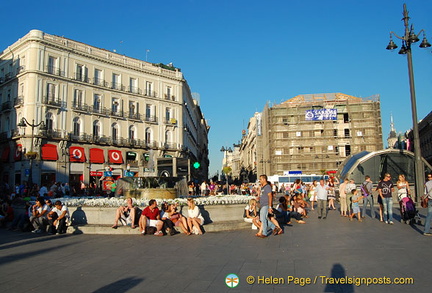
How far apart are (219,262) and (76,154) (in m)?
35.5

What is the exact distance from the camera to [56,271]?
6359 mm

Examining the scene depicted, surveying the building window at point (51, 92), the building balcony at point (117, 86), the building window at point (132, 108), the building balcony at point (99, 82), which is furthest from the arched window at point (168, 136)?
the building window at point (51, 92)

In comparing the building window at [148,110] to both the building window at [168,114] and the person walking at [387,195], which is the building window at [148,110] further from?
the person walking at [387,195]

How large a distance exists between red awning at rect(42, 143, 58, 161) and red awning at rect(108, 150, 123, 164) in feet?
21.6

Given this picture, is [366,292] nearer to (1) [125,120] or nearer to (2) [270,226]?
(2) [270,226]

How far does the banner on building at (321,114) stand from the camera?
6078 centimetres

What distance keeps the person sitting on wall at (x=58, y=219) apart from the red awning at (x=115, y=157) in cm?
3088

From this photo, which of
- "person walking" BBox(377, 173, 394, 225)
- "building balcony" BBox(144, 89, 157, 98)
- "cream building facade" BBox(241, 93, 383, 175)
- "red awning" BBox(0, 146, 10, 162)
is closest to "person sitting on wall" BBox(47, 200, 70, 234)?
"person walking" BBox(377, 173, 394, 225)

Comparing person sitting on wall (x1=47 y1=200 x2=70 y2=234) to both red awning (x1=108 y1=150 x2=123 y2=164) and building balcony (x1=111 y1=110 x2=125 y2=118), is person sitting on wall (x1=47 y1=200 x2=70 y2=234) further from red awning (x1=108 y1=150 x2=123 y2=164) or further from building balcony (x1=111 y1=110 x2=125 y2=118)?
building balcony (x1=111 y1=110 x2=125 y2=118)

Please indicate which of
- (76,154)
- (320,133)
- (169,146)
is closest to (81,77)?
(76,154)

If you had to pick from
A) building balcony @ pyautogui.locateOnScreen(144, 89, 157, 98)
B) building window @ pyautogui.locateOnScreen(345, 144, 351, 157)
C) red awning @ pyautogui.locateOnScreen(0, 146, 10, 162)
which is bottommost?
red awning @ pyautogui.locateOnScreen(0, 146, 10, 162)

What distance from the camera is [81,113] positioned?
134ft

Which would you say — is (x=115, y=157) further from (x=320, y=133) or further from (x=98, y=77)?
(x=320, y=133)

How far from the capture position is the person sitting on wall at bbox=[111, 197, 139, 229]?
1107cm
